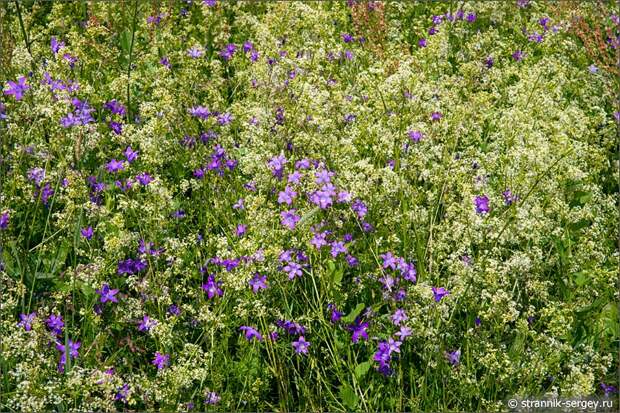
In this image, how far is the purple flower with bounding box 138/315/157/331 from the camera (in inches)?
107

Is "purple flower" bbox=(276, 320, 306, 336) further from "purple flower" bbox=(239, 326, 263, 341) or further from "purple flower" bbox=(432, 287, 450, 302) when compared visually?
"purple flower" bbox=(432, 287, 450, 302)

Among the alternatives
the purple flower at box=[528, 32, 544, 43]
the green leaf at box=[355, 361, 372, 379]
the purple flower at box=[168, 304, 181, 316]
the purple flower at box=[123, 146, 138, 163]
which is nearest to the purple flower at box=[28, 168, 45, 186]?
the purple flower at box=[123, 146, 138, 163]

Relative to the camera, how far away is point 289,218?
2875 mm

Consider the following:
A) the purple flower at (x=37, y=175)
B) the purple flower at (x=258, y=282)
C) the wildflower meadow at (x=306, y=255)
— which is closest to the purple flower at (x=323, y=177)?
the wildflower meadow at (x=306, y=255)

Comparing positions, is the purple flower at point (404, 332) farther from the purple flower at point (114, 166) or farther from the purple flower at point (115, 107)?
the purple flower at point (115, 107)

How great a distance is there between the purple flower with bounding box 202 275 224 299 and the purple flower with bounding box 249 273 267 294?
0.16 metres

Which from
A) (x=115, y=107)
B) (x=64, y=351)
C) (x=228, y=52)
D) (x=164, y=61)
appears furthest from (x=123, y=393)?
(x=228, y=52)

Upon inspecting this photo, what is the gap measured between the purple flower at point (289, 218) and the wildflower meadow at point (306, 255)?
0.05ft

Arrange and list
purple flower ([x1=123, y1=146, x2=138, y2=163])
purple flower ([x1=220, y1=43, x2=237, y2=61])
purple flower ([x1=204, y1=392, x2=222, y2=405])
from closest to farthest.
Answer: purple flower ([x1=204, y1=392, x2=222, y2=405])
purple flower ([x1=123, y1=146, x2=138, y2=163])
purple flower ([x1=220, y1=43, x2=237, y2=61])

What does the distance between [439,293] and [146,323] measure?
1.03m

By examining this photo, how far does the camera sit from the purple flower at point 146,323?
273 centimetres

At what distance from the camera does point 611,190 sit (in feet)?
12.6

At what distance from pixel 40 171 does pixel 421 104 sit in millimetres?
1623

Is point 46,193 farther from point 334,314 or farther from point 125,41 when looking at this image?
point 125,41
